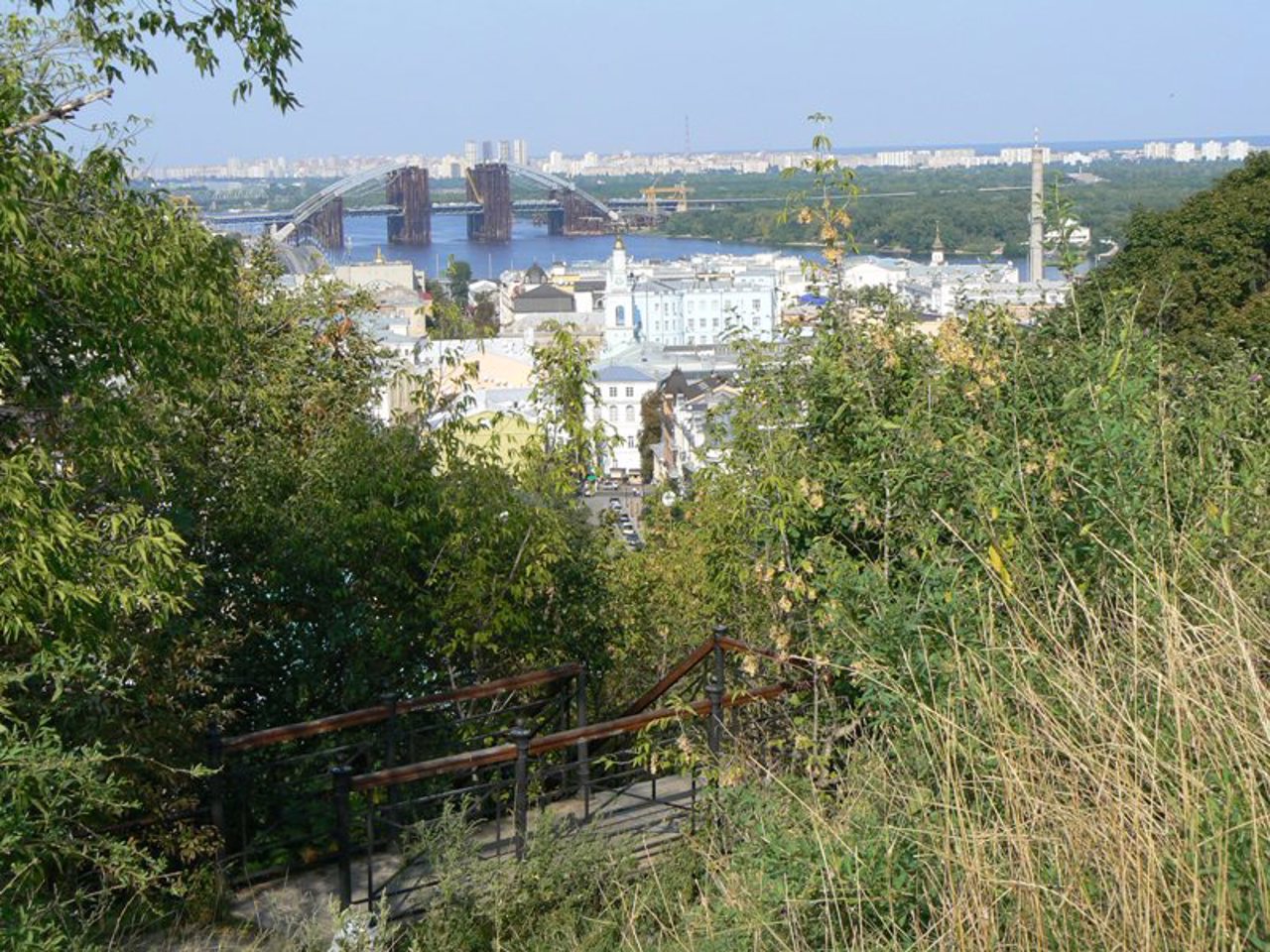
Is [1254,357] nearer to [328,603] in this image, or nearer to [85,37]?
[328,603]

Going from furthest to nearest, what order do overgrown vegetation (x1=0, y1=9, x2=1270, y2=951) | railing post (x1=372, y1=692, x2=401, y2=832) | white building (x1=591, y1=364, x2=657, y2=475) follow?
white building (x1=591, y1=364, x2=657, y2=475) < railing post (x1=372, y1=692, x2=401, y2=832) < overgrown vegetation (x1=0, y1=9, x2=1270, y2=951)

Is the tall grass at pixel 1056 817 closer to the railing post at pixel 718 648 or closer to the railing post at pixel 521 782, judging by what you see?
the railing post at pixel 521 782

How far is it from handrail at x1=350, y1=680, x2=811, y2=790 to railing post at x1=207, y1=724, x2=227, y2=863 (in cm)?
32

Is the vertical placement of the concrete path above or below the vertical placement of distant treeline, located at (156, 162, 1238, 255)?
below

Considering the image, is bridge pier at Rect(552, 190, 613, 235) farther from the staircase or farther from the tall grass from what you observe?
the tall grass

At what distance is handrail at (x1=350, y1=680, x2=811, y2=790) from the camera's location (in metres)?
2.94

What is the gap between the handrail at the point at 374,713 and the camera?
3.22 meters

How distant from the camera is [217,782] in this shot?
3.18 m

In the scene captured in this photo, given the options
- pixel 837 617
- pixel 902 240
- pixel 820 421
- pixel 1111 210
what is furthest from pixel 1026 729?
pixel 902 240

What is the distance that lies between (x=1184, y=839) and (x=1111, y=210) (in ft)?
172

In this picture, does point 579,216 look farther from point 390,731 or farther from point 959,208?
point 390,731

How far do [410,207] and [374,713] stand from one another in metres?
108

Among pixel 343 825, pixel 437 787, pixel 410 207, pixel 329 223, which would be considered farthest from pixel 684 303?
pixel 410 207

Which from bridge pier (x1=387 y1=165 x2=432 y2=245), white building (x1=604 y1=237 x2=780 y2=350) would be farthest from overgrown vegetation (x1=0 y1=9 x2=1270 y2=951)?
bridge pier (x1=387 y1=165 x2=432 y2=245)
